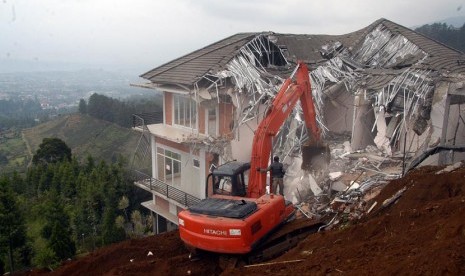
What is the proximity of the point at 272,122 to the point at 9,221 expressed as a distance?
48.5 feet

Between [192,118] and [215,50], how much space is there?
3.47 meters

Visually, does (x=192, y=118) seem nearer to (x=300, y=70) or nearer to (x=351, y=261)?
(x=300, y=70)

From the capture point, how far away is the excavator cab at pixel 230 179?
1062cm

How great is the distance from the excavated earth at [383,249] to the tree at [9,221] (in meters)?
9.72

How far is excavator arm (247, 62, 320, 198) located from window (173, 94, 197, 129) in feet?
23.2

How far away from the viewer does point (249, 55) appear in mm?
20031

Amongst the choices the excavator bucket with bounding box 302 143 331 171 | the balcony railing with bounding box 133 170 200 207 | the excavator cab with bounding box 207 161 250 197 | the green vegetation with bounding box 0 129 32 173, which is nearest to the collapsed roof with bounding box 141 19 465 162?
the excavator bucket with bounding box 302 143 331 171

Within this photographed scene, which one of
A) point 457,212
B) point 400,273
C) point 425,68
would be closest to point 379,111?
point 425,68

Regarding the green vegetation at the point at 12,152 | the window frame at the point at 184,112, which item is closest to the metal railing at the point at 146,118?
the window frame at the point at 184,112

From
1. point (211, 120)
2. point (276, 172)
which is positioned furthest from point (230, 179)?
point (211, 120)

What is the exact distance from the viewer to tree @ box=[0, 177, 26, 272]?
19.7m

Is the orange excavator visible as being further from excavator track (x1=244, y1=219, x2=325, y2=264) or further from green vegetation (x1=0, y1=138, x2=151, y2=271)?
green vegetation (x1=0, y1=138, x2=151, y2=271)

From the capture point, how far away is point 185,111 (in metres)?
20.5

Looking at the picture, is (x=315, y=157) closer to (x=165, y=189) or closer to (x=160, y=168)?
(x=165, y=189)
